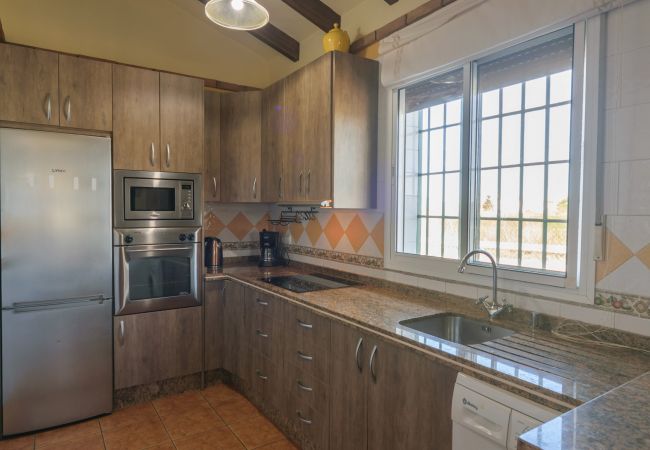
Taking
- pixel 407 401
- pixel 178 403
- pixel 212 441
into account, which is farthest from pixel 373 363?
pixel 178 403

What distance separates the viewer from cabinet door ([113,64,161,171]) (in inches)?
110

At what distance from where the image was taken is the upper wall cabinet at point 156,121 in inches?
110

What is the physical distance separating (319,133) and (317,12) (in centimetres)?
100

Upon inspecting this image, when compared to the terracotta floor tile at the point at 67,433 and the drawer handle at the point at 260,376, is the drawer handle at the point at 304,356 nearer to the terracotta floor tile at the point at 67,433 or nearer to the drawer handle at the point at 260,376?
the drawer handle at the point at 260,376

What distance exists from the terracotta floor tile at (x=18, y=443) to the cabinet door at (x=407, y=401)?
2.08 m

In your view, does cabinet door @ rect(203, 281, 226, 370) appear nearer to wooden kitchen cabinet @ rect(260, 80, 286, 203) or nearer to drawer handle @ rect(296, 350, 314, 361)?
wooden kitchen cabinet @ rect(260, 80, 286, 203)

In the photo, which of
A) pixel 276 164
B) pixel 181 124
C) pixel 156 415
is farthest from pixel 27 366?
pixel 276 164

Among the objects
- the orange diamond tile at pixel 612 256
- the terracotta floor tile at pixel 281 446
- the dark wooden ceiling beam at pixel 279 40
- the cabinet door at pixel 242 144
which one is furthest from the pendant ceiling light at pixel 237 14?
the terracotta floor tile at pixel 281 446

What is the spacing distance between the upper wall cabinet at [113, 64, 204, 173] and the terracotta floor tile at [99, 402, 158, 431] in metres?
1.67

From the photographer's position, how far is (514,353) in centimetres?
146

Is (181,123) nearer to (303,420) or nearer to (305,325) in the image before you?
(305,325)

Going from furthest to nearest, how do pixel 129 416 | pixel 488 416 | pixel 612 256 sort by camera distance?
pixel 129 416, pixel 612 256, pixel 488 416

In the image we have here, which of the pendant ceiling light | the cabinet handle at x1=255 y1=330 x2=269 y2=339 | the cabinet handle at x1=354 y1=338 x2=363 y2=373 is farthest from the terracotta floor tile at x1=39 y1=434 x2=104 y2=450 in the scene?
the pendant ceiling light

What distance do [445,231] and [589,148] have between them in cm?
90
